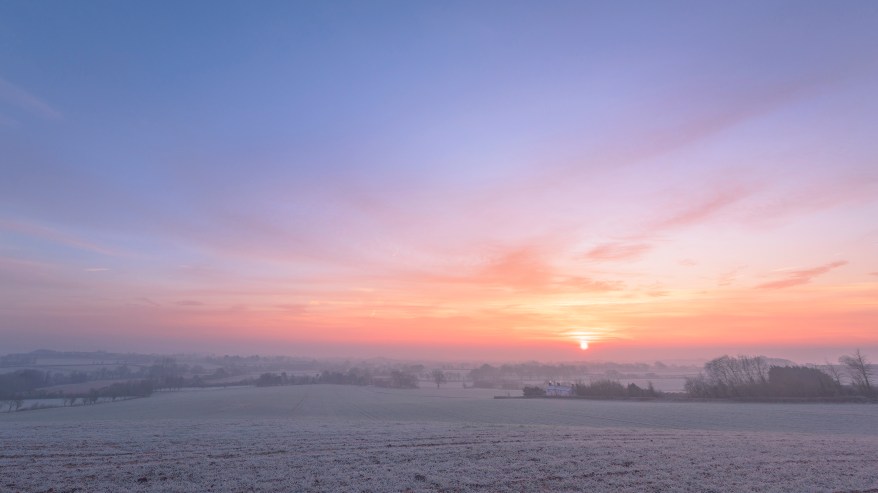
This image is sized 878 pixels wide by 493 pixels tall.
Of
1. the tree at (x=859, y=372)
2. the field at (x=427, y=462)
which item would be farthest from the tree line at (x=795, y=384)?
the field at (x=427, y=462)

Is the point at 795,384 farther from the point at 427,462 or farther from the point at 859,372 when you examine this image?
the point at 427,462

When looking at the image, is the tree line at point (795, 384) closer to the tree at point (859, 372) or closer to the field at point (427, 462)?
the tree at point (859, 372)

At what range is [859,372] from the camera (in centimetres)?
7662

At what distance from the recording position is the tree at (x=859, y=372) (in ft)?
224

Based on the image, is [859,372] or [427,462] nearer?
[427,462]

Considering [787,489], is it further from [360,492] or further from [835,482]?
[360,492]

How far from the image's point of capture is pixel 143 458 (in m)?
20.2

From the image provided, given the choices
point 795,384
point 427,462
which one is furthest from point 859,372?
point 427,462

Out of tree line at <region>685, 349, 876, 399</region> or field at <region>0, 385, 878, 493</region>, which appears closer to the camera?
field at <region>0, 385, 878, 493</region>

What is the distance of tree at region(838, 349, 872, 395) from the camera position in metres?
68.2

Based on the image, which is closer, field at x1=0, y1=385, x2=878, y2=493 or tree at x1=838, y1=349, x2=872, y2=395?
field at x1=0, y1=385, x2=878, y2=493

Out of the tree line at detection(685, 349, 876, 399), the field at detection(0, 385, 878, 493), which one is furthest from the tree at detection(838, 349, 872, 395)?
the field at detection(0, 385, 878, 493)

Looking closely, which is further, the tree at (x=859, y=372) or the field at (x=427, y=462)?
the tree at (x=859, y=372)

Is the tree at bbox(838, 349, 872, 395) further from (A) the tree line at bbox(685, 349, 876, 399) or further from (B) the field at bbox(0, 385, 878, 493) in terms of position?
(B) the field at bbox(0, 385, 878, 493)
